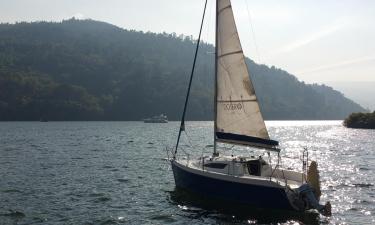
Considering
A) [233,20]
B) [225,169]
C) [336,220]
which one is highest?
[233,20]

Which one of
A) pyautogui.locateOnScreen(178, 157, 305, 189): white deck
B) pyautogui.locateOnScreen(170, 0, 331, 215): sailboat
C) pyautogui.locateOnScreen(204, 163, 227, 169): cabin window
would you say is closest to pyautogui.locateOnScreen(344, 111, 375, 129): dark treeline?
pyautogui.locateOnScreen(170, 0, 331, 215): sailboat

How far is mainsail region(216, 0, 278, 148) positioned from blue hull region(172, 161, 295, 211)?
11.4ft

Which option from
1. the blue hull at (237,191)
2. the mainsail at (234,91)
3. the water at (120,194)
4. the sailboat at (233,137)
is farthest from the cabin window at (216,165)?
the water at (120,194)

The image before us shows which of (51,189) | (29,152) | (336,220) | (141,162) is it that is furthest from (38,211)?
(29,152)

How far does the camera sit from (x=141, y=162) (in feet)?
181

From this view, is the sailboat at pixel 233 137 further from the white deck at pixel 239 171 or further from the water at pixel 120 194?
the water at pixel 120 194

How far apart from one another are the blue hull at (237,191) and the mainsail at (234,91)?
3.49 m

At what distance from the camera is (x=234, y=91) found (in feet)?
103

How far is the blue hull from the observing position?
1033 inches

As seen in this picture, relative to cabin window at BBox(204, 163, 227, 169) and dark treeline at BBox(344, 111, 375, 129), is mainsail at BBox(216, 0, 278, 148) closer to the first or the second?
cabin window at BBox(204, 163, 227, 169)

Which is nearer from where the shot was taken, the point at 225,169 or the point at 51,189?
the point at 225,169

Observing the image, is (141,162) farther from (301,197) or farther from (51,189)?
(301,197)

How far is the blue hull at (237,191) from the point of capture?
26250 millimetres

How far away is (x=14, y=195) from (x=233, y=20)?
19400 mm
